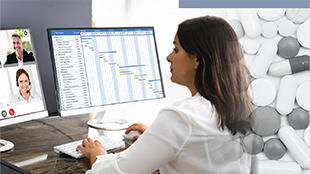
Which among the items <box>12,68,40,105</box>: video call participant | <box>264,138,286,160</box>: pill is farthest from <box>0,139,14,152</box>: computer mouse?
<box>264,138,286,160</box>: pill

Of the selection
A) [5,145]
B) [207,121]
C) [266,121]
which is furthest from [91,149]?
[266,121]

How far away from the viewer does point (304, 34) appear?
2.39ft

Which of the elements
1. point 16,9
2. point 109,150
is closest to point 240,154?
point 109,150

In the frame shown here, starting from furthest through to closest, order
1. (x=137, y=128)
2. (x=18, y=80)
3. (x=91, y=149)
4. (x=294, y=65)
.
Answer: (x=137, y=128) → (x=18, y=80) → (x=91, y=149) → (x=294, y=65)

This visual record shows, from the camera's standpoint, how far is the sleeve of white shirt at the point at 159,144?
750 millimetres

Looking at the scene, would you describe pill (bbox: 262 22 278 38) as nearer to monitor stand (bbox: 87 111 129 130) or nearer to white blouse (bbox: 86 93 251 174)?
white blouse (bbox: 86 93 251 174)

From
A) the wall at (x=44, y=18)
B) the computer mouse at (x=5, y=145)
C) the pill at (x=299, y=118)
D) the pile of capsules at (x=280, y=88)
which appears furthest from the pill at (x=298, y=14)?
the wall at (x=44, y=18)

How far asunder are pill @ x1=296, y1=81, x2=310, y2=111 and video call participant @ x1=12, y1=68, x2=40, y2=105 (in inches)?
38.3

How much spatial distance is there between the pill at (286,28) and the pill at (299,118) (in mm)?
190

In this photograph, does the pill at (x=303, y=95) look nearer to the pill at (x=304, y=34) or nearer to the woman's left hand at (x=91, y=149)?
the pill at (x=304, y=34)

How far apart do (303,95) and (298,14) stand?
196 millimetres

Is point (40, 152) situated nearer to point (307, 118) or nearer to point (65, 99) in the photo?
point (65, 99)

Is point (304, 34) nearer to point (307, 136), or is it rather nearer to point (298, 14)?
point (298, 14)

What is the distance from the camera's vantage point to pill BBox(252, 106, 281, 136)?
29.6 inches
